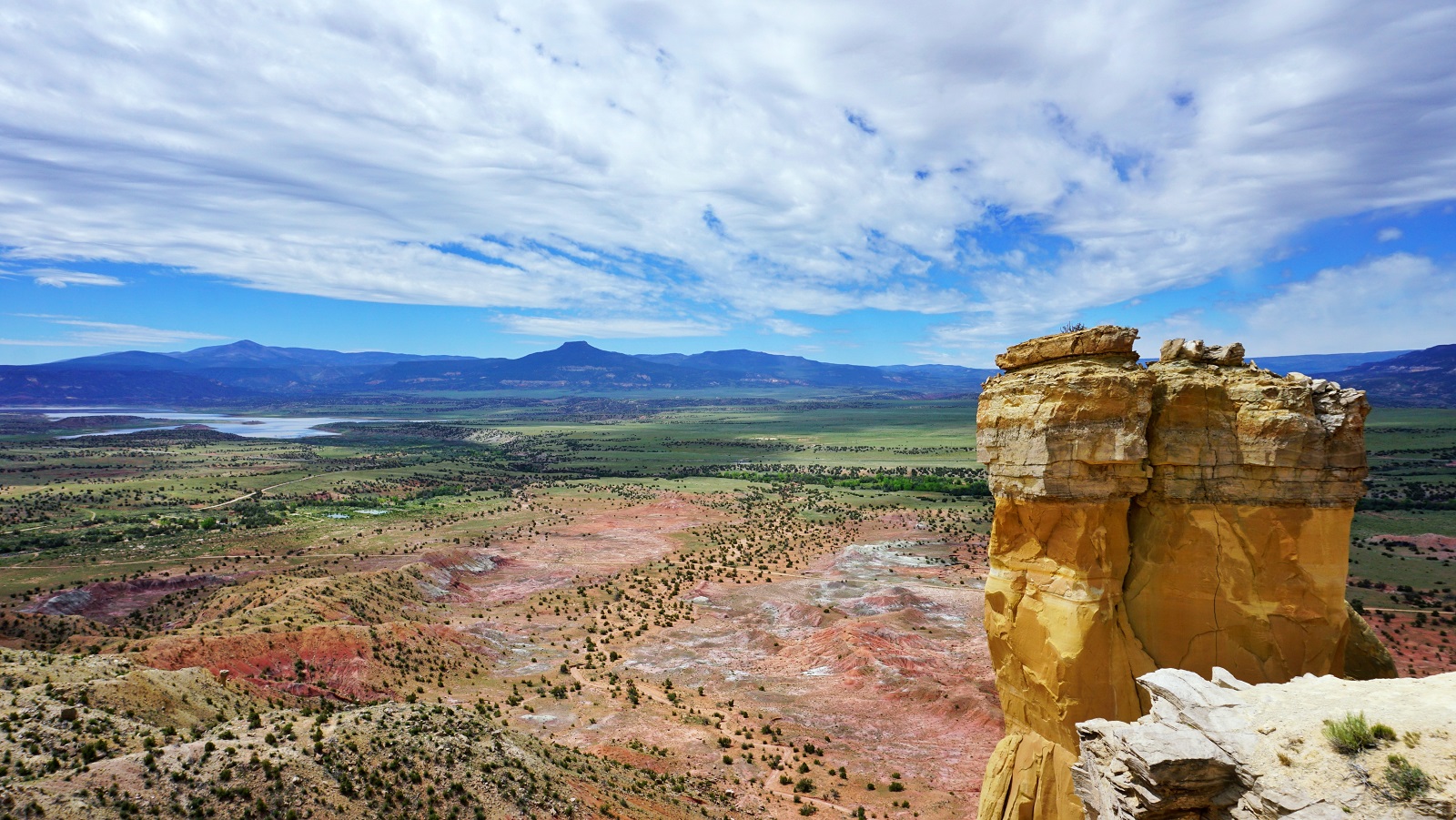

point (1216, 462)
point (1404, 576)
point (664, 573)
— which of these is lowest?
point (664, 573)

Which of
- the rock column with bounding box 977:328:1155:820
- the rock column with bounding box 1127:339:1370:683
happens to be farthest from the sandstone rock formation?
the rock column with bounding box 1127:339:1370:683

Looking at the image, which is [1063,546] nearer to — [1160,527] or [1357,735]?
[1160,527]

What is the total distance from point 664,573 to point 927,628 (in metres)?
23.2

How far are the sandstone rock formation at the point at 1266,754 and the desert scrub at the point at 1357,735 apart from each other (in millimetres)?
77

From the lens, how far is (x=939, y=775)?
26.1 m

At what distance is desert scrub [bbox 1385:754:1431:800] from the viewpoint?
24.4 feet

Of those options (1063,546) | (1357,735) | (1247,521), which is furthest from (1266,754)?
(1247,521)

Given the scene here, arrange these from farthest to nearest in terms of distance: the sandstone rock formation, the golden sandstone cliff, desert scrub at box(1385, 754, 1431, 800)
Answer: the golden sandstone cliff < the sandstone rock formation < desert scrub at box(1385, 754, 1431, 800)

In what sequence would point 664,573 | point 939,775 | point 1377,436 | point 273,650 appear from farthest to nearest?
point 1377,436 < point 664,573 < point 273,650 < point 939,775

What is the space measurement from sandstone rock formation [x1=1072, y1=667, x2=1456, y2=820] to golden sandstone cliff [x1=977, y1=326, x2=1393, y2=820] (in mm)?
2473

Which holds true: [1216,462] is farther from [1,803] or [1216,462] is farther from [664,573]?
[664,573]

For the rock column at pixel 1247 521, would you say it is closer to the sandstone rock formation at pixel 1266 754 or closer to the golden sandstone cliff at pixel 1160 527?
the golden sandstone cliff at pixel 1160 527

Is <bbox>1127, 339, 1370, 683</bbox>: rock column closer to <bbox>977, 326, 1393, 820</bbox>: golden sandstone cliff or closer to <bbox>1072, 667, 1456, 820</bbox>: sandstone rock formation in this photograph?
<bbox>977, 326, 1393, 820</bbox>: golden sandstone cliff

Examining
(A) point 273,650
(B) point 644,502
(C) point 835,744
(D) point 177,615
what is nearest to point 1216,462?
(C) point 835,744
